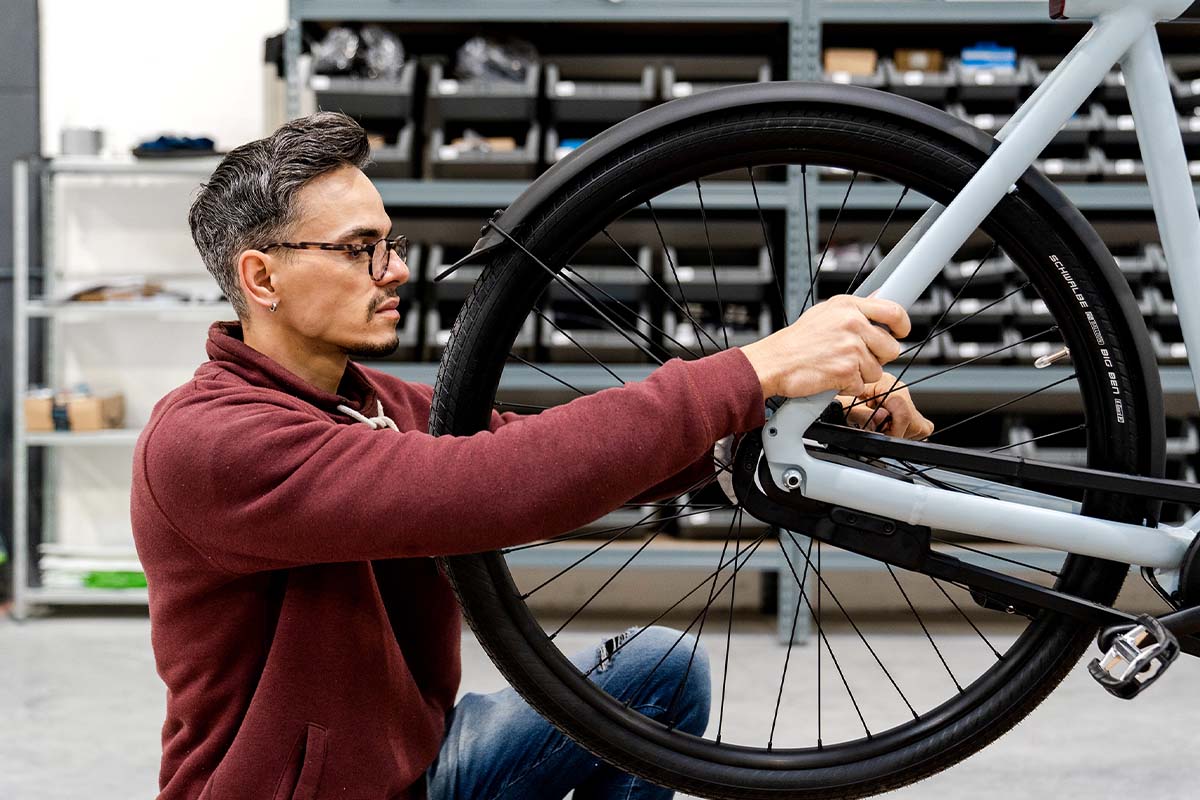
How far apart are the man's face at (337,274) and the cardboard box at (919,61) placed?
2.29 metres

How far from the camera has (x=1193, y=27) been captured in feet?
9.86

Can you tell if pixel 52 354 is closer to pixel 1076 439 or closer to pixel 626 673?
pixel 626 673

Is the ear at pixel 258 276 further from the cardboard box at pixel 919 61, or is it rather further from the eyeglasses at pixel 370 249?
the cardboard box at pixel 919 61

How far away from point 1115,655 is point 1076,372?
275mm

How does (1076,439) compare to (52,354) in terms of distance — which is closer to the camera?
(1076,439)

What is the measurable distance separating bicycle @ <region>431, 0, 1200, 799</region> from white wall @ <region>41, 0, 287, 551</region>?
274 centimetres

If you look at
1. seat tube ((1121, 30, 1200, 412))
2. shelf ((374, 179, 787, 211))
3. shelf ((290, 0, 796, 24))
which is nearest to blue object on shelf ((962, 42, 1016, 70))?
shelf ((290, 0, 796, 24))

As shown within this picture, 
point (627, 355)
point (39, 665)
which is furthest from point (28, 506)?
point (627, 355)

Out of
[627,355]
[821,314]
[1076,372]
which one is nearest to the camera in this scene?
[821,314]

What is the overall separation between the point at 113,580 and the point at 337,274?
2.54 m

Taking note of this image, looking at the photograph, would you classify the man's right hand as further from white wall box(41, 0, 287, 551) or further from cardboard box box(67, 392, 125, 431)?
white wall box(41, 0, 287, 551)

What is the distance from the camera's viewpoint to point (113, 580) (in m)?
3.17

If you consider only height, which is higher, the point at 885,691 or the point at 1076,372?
the point at 1076,372

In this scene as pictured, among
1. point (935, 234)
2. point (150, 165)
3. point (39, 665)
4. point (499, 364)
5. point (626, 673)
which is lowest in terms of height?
point (39, 665)
